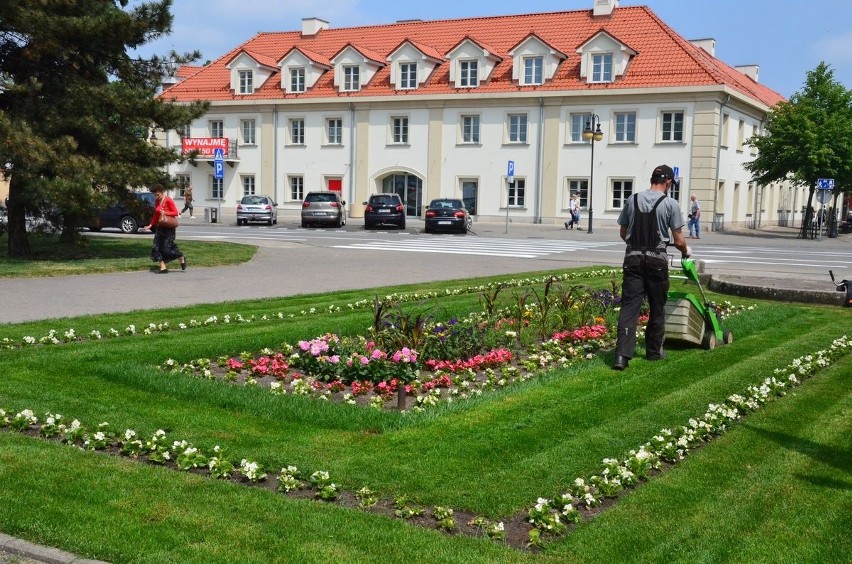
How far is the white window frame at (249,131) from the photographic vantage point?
181 ft

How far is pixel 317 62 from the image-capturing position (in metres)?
54.0

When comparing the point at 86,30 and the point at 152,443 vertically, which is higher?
the point at 86,30

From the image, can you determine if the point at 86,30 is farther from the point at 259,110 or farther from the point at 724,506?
the point at 259,110

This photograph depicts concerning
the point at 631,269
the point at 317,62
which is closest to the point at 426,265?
the point at 631,269

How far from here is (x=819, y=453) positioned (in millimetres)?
6035

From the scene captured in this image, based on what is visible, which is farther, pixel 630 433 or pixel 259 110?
pixel 259 110

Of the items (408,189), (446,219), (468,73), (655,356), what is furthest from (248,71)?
(655,356)

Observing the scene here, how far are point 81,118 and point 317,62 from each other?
36.5 m

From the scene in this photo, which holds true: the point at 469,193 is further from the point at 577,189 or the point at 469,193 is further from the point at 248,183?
the point at 248,183

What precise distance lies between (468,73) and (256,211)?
14363 mm

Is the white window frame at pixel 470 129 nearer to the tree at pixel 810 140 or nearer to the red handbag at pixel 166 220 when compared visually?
the tree at pixel 810 140

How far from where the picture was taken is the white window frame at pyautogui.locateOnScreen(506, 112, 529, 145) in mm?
48219

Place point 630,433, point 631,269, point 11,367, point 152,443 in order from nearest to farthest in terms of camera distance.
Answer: point 152,443, point 630,433, point 11,367, point 631,269

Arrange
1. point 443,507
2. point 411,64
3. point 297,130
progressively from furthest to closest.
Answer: point 297,130
point 411,64
point 443,507
